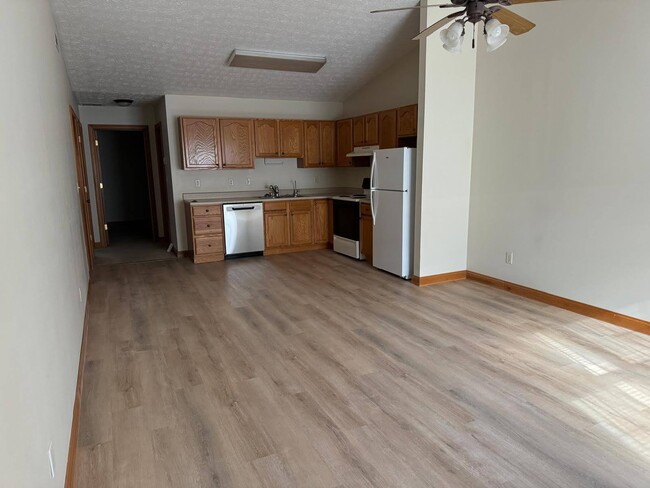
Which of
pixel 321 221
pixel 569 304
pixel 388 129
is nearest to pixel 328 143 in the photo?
pixel 321 221

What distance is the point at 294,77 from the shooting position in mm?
6055

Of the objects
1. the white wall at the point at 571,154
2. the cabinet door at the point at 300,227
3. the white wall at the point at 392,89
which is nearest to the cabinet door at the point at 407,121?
the white wall at the point at 392,89

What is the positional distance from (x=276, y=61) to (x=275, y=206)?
2.11 m

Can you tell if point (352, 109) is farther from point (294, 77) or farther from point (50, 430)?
point (50, 430)

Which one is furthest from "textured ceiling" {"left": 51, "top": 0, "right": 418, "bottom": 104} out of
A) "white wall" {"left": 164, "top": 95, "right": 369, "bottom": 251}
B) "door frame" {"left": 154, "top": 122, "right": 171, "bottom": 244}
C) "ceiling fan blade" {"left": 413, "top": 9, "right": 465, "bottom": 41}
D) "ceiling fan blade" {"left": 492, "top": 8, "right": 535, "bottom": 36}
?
"ceiling fan blade" {"left": 492, "top": 8, "right": 535, "bottom": 36}

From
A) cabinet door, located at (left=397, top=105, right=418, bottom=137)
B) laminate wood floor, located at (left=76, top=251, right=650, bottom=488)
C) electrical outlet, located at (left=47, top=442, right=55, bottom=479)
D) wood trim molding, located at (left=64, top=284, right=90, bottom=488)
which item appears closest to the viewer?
electrical outlet, located at (left=47, top=442, right=55, bottom=479)

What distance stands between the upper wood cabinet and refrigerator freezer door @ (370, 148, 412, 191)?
203cm

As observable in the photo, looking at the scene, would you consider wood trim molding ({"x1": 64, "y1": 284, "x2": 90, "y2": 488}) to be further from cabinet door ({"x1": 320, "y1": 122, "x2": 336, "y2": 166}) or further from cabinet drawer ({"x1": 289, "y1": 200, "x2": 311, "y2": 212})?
cabinet door ({"x1": 320, "y1": 122, "x2": 336, "y2": 166})

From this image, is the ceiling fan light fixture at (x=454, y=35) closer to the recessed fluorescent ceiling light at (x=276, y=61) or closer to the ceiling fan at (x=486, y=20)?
the ceiling fan at (x=486, y=20)

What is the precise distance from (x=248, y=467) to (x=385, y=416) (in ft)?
2.57

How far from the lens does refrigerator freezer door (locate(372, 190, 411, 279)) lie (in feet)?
15.9

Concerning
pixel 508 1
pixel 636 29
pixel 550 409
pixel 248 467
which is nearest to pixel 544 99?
pixel 636 29

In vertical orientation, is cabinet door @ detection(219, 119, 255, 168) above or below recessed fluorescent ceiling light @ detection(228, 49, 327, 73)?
below

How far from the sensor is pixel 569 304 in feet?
12.8
